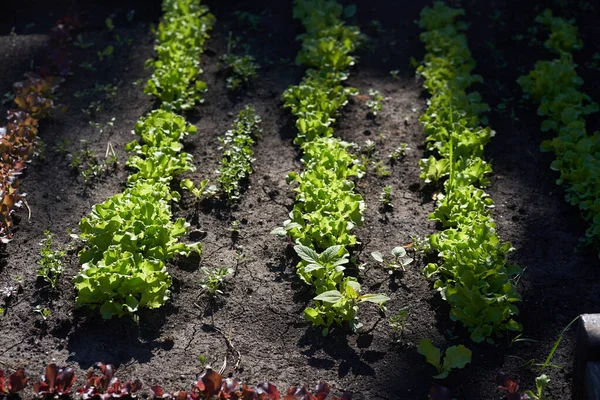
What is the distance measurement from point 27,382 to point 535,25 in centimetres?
572

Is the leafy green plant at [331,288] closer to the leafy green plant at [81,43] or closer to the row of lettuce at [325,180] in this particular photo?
the row of lettuce at [325,180]

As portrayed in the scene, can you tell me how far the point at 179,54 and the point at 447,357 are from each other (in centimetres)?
379

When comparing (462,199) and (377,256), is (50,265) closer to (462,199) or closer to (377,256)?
(377,256)

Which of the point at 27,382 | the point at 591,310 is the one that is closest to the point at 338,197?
the point at 591,310

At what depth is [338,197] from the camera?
502 cm

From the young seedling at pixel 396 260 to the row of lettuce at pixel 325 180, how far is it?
189 millimetres

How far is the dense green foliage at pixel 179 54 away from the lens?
635 cm

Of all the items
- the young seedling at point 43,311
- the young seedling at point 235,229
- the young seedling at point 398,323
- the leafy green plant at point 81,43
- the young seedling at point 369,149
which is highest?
the young seedling at point 398,323

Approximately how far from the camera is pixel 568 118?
596 centimetres

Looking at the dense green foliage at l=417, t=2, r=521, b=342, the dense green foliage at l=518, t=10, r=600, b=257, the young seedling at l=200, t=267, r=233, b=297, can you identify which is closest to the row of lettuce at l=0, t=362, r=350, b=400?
the young seedling at l=200, t=267, r=233, b=297

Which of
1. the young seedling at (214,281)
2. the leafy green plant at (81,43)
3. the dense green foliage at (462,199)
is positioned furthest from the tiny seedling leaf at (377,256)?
the leafy green plant at (81,43)

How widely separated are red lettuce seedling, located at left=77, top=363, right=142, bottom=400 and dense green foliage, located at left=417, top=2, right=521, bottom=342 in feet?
5.68

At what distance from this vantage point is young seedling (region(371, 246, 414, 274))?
4734 mm

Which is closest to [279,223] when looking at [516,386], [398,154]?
[398,154]
